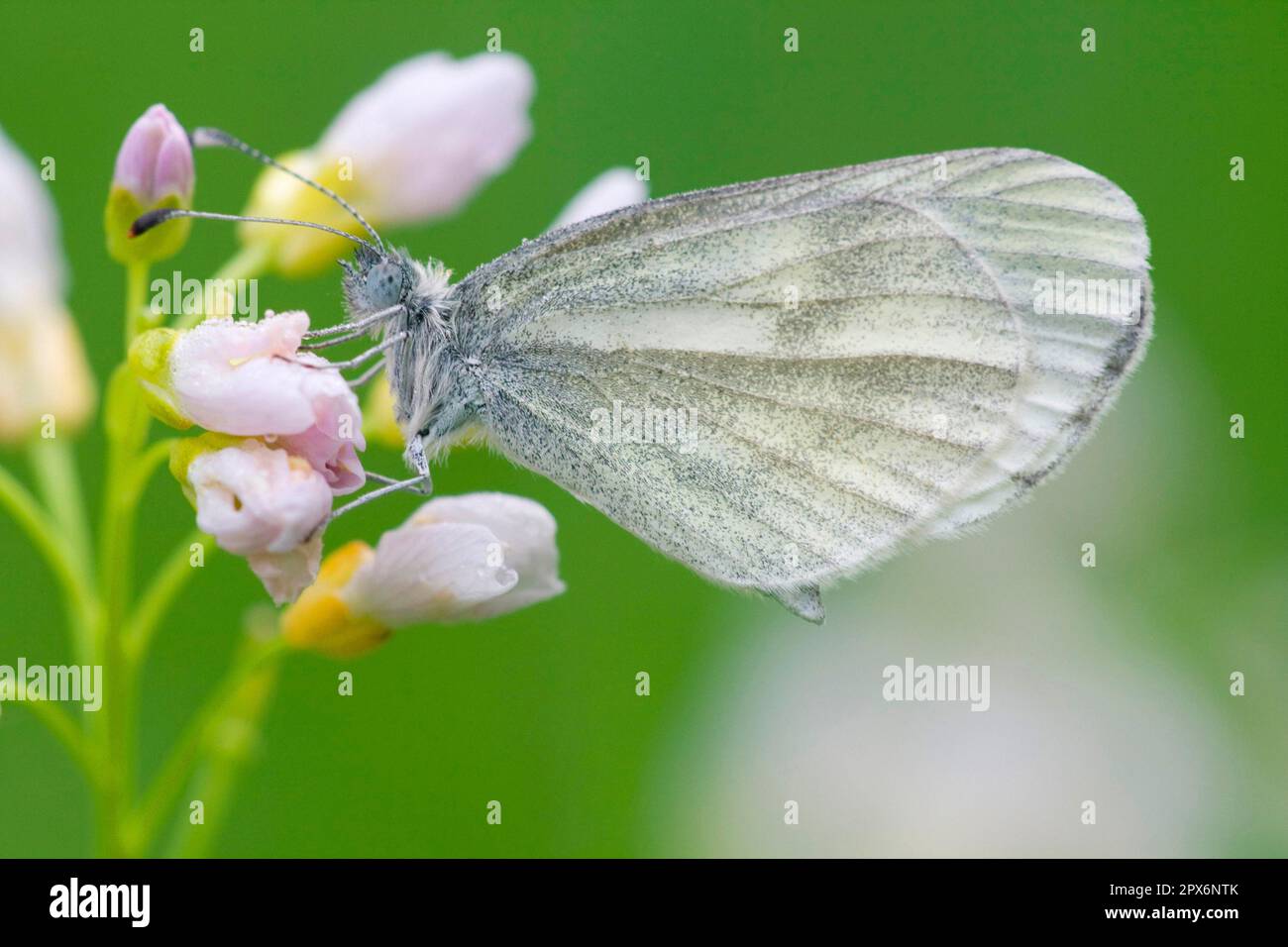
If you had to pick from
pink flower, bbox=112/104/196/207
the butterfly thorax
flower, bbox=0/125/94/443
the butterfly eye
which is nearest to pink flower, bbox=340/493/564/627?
the butterfly thorax

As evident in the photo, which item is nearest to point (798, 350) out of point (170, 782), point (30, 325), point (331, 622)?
point (331, 622)

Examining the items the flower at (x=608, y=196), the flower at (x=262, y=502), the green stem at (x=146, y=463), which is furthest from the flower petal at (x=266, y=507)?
the flower at (x=608, y=196)

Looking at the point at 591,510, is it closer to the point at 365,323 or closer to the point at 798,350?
the point at 798,350

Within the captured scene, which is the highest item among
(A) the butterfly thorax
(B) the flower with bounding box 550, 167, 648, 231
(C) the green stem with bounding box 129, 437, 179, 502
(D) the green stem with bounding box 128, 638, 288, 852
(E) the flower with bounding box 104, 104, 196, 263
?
(B) the flower with bounding box 550, 167, 648, 231

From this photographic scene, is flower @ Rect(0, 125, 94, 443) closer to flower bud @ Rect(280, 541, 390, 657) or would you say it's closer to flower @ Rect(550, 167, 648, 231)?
flower bud @ Rect(280, 541, 390, 657)

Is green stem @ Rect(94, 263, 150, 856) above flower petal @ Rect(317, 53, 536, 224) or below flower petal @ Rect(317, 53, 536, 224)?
below

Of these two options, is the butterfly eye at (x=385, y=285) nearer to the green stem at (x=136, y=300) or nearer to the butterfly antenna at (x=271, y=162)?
the butterfly antenna at (x=271, y=162)

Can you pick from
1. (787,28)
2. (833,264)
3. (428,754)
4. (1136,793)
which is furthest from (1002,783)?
(787,28)
